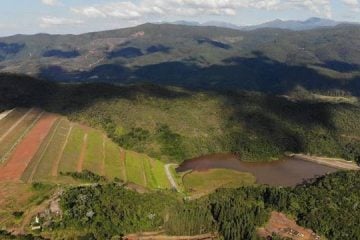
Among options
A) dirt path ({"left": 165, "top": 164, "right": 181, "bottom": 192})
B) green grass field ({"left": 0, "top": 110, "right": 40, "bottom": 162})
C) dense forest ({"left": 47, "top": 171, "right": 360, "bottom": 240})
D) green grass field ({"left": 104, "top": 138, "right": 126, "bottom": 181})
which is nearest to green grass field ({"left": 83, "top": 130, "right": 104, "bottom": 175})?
green grass field ({"left": 104, "top": 138, "right": 126, "bottom": 181})

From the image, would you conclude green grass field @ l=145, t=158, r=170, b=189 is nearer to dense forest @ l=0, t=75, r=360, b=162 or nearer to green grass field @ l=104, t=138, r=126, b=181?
dense forest @ l=0, t=75, r=360, b=162

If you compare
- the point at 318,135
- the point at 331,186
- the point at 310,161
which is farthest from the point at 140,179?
the point at 318,135

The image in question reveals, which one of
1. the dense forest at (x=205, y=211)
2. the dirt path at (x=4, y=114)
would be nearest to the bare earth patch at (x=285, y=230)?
the dense forest at (x=205, y=211)

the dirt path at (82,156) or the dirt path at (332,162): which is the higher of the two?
the dirt path at (82,156)

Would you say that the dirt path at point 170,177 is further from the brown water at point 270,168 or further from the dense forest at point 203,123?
the dense forest at point 203,123

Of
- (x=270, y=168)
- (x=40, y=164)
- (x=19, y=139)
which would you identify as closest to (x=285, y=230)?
(x=270, y=168)
